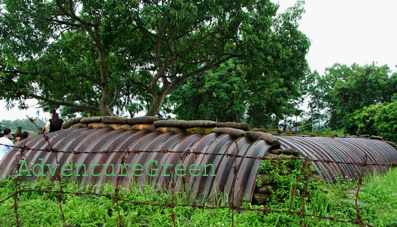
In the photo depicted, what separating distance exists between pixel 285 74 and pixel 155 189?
18707mm

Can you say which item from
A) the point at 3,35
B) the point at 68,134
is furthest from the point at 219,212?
the point at 3,35

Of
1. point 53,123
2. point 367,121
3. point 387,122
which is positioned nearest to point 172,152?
point 53,123

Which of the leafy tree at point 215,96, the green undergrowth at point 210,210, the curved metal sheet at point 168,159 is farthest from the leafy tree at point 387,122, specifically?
the green undergrowth at point 210,210

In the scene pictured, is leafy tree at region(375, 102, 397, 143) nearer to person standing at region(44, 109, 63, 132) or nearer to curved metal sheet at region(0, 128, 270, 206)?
curved metal sheet at region(0, 128, 270, 206)

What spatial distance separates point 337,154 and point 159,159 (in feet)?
13.5

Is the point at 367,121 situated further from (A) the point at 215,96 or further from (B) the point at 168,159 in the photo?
(B) the point at 168,159

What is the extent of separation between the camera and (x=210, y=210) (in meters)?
3.26

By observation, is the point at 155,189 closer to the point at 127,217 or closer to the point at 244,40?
the point at 127,217

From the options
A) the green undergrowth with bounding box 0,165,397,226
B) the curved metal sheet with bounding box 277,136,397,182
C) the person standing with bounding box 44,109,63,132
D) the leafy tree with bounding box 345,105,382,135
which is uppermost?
the leafy tree with bounding box 345,105,382,135

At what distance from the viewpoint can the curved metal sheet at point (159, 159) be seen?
150 inches

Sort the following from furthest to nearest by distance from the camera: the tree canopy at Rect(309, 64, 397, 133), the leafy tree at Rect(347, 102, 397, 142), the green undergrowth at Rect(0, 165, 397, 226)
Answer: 1. the tree canopy at Rect(309, 64, 397, 133)
2. the leafy tree at Rect(347, 102, 397, 142)
3. the green undergrowth at Rect(0, 165, 397, 226)

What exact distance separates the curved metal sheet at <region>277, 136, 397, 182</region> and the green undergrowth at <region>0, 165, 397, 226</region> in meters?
0.98

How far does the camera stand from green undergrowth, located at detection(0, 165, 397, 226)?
3.04 meters

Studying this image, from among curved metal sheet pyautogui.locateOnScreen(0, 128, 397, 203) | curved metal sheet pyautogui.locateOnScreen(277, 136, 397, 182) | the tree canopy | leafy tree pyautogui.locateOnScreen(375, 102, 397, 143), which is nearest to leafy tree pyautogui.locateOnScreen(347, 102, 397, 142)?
leafy tree pyautogui.locateOnScreen(375, 102, 397, 143)
